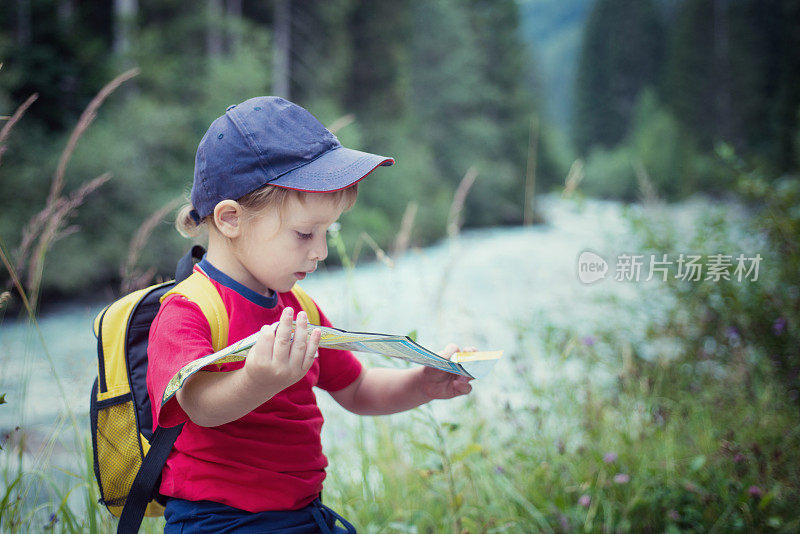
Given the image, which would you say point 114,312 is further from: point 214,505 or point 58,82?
point 58,82

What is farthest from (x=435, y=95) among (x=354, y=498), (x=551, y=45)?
(x=354, y=498)

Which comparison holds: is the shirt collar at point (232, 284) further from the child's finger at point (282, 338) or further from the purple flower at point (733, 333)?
the purple flower at point (733, 333)

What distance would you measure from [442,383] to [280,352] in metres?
0.43

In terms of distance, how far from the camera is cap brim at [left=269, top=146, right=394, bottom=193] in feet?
2.88

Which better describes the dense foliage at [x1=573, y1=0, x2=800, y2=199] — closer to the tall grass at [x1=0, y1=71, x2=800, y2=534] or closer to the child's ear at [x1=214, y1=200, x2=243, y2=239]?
the tall grass at [x1=0, y1=71, x2=800, y2=534]

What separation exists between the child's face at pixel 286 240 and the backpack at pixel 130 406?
0.27ft

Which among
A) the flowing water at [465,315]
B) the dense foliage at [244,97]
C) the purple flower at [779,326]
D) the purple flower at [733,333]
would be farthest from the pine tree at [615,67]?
the purple flower at [779,326]

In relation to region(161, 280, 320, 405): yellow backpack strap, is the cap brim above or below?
above

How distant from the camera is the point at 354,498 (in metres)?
1.82

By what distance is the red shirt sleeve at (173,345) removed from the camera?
780mm

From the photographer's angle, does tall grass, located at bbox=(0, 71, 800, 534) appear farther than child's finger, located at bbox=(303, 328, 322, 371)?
Yes

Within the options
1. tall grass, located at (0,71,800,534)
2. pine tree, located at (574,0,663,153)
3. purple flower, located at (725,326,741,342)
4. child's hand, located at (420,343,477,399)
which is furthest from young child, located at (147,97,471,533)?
pine tree, located at (574,0,663,153)

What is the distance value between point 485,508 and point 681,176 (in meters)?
6.90

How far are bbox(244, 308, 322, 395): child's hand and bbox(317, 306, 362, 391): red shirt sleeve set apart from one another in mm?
383
